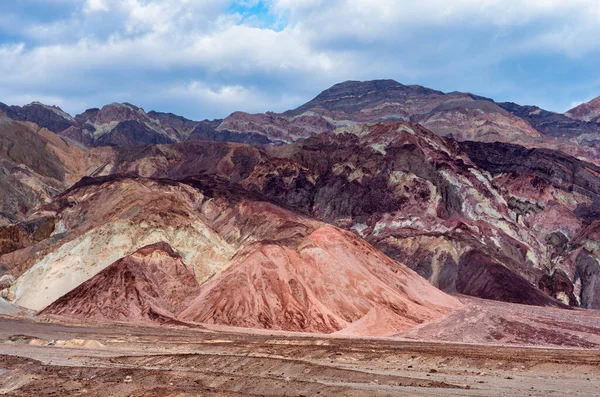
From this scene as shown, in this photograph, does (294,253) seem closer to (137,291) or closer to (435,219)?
(137,291)

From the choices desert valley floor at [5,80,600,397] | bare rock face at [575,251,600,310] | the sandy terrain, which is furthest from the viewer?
bare rock face at [575,251,600,310]

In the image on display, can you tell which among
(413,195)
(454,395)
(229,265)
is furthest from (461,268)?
(454,395)

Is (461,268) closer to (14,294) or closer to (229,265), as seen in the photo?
(229,265)

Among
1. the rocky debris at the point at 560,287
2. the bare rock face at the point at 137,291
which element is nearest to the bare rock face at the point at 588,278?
the rocky debris at the point at 560,287

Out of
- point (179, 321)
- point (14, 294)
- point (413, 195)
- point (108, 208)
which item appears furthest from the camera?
point (413, 195)

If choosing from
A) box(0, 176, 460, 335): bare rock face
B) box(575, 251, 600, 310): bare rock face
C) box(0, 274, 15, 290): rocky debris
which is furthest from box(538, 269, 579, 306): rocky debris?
box(0, 274, 15, 290): rocky debris

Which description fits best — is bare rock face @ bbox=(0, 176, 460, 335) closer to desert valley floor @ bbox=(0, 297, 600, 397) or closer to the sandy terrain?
desert valley floor @ bbox=(0, 297, 600, 397)

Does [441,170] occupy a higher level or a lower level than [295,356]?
higher
